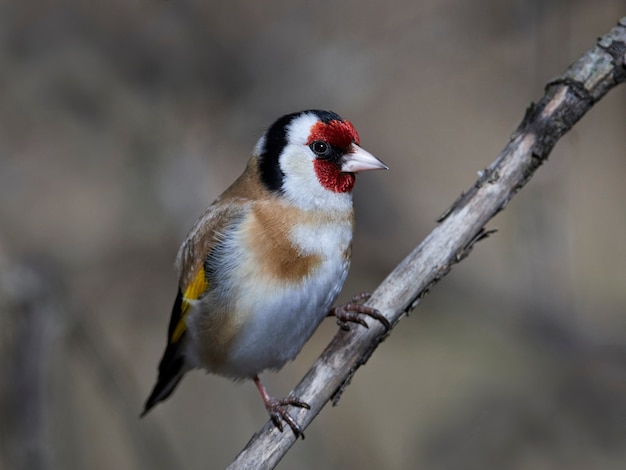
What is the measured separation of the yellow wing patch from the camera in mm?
3881

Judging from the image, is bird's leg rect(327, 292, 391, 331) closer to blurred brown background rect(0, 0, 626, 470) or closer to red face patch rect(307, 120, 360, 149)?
red face patch rect(307, 120, 360, 149)

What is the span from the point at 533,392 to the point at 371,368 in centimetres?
204

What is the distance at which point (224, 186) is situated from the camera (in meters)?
6.73

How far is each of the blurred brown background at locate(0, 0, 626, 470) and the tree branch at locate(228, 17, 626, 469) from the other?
1.82 metres

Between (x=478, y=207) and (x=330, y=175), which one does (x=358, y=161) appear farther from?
(x=478, y=207)

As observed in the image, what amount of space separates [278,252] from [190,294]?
59 centimetres

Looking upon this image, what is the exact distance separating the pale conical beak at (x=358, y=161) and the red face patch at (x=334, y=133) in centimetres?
4

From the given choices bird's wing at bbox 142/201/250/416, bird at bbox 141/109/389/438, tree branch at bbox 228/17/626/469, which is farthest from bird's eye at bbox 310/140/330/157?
tree branch at bbox 228/17/626/469

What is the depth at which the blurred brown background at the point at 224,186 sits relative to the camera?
5.29 m

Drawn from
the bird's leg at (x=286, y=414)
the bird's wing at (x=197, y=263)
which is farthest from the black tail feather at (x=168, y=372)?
the bird's leg at (x=286, y=414)

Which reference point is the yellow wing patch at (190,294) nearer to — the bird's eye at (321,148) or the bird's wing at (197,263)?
the bird's wing at (197,263)

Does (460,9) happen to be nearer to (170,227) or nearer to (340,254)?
(170,227)

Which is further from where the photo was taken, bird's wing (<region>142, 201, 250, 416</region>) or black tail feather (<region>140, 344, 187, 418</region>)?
black tail feather (<region>140, 344, 187, 418</region>)

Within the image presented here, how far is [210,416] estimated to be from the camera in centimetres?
569
